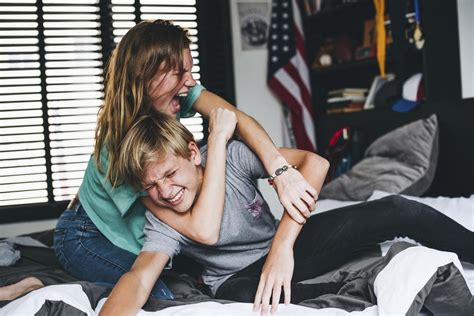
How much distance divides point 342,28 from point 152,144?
9.80 ft

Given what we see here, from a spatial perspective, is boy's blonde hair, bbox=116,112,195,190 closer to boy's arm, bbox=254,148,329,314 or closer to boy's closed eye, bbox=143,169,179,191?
boy's closed eye, bbox=143,169,179,191

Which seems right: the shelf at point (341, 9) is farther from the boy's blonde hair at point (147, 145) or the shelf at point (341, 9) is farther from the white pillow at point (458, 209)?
the boy's blonde hair at point (147, 145)

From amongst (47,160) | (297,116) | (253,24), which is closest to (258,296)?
(47,160)

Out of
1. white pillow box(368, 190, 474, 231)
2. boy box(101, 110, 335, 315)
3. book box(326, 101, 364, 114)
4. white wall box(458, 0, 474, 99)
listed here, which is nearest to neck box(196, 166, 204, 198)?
boy box(101, 110, 335, 315)

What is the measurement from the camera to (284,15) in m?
4.06

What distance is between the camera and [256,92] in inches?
164

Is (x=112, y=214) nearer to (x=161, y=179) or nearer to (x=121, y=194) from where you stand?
(x=121, y=194)

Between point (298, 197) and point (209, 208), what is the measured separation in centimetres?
22

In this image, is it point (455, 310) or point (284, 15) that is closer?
point (455, 310)

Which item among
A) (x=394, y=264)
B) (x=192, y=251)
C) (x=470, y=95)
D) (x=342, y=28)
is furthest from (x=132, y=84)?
(x=342, y=28)

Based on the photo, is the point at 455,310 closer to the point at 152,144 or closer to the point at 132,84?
the point at 152,144

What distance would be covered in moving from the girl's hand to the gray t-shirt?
13cm

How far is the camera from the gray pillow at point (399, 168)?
2754 millimetres

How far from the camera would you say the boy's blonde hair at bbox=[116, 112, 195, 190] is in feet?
4.83
